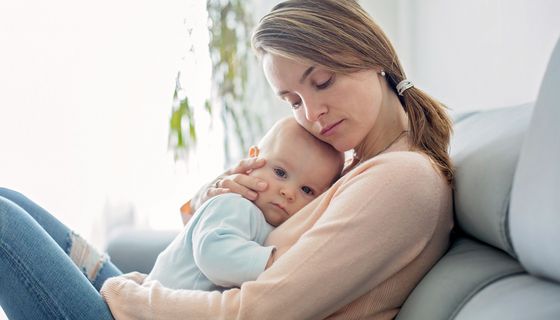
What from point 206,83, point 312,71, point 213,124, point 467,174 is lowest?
point 213,124

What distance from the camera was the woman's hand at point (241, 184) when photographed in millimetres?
1412

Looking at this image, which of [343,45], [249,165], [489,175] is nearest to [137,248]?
[249,165]

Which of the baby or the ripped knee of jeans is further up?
the baby

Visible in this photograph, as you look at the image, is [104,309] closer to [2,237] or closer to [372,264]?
[2,237]

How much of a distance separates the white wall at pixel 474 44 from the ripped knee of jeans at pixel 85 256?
1.17 meters

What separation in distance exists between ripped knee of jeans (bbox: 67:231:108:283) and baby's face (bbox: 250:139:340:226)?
473mm

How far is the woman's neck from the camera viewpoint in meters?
1.49

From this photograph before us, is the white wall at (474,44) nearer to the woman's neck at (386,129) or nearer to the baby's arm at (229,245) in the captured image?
the woman's neck at (386,129)

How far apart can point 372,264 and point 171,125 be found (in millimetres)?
1850

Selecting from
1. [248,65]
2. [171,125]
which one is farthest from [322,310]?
[248,65]

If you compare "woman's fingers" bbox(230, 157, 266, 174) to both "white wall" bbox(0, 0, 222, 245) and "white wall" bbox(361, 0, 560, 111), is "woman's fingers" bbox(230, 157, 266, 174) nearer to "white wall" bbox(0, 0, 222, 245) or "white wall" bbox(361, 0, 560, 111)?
"white wall" bbox(361, 0, 560, 111)

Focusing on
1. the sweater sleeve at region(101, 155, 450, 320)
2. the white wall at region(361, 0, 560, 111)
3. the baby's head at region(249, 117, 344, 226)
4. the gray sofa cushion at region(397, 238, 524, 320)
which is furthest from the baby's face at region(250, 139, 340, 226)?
the white wall at region(361, 0, 560, 111)

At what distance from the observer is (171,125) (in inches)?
114

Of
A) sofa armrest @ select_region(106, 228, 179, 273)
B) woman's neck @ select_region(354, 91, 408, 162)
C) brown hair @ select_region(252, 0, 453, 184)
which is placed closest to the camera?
brown hair @ select_region(252, 0, 453, 184)
